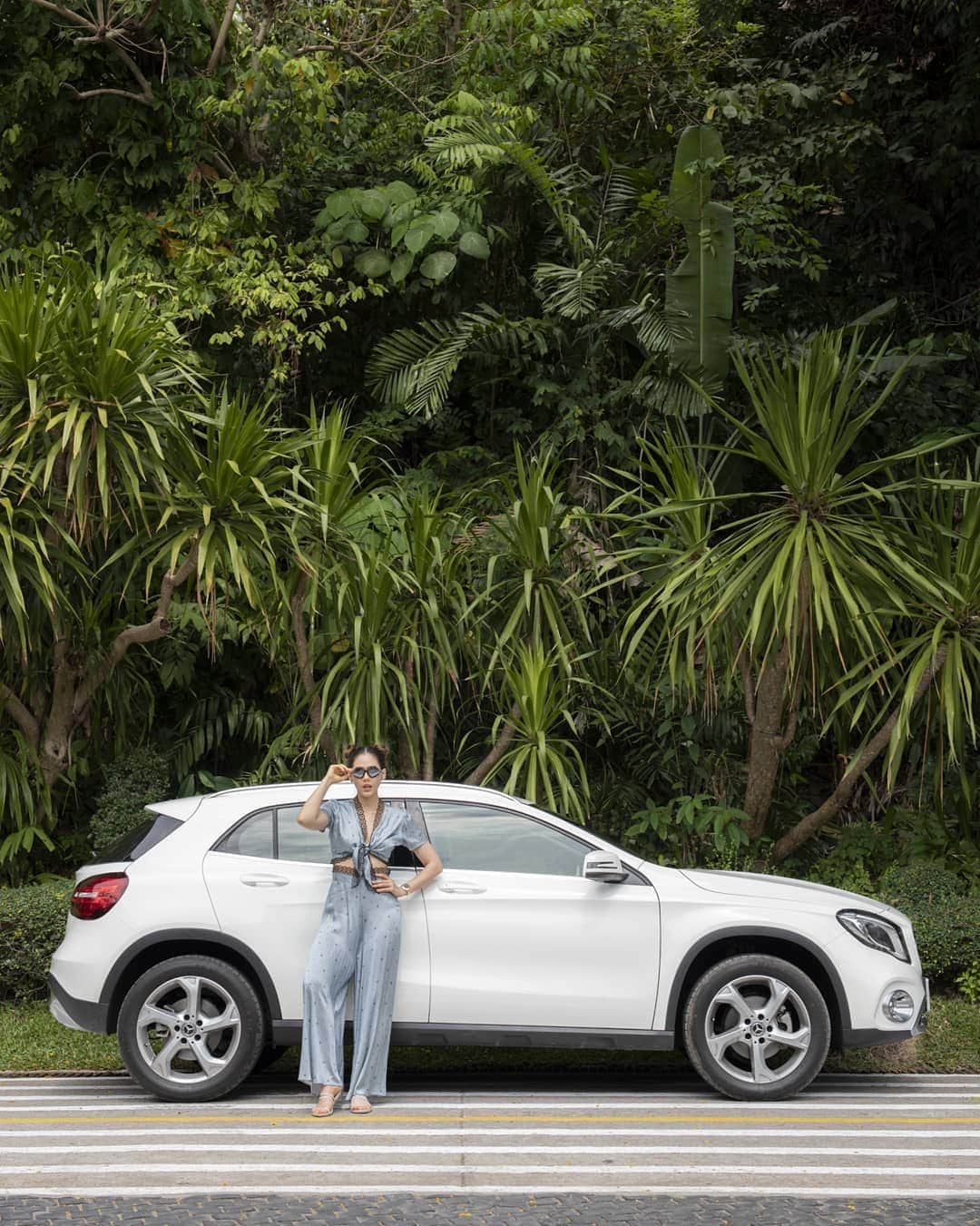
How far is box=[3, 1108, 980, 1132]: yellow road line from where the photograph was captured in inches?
255

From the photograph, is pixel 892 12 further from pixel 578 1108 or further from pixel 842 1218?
pixel 842 1218

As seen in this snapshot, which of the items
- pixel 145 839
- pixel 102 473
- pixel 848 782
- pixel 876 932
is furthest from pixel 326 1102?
pixel 848 782

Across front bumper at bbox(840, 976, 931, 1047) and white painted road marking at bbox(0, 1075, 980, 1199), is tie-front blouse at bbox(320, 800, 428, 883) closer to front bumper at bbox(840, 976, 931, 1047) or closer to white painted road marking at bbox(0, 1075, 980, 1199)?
white painted road marking at bbox(0, 1075, 980, 1199)

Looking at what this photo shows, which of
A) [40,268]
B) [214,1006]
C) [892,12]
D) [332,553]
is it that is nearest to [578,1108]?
[214,1006]

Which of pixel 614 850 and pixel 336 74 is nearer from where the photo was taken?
pixel 614 850

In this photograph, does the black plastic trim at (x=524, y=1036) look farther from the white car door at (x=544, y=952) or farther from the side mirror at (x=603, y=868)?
the side mirror at (x=603, y=868)

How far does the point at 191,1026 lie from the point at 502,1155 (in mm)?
1817

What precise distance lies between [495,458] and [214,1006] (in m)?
7.10

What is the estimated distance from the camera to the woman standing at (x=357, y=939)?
263 inches

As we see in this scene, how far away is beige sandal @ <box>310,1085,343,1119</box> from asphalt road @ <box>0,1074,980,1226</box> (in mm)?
49

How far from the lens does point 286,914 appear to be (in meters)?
6.96

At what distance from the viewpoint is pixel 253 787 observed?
7.34 meters

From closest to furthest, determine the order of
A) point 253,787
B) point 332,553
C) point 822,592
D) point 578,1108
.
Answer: point 578,1108
point 253,787
point 822,592
point 332,553

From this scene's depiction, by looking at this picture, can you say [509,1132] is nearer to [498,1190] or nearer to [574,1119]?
[574,1119]
